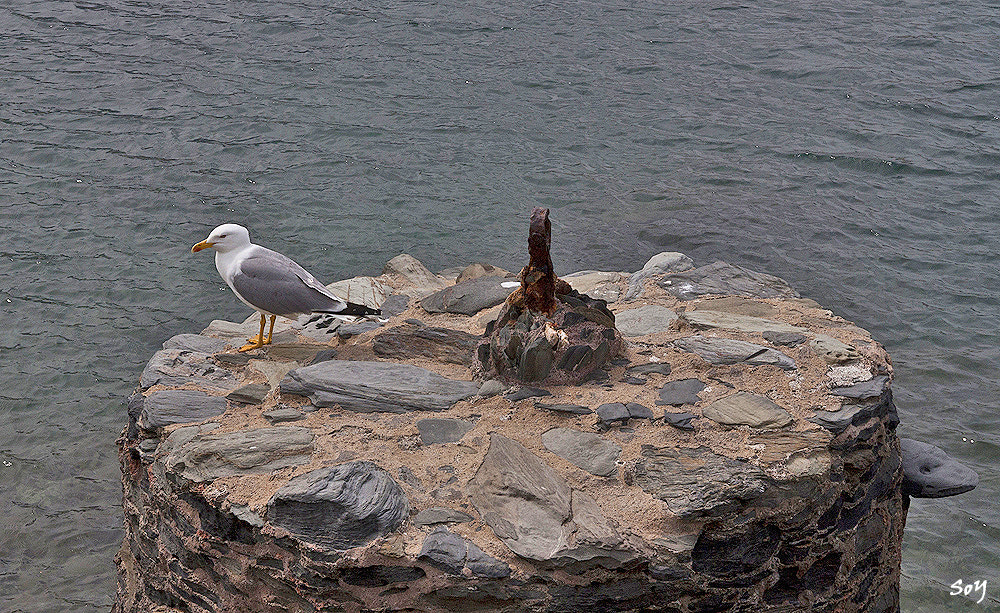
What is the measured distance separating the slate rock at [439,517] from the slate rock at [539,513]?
105mm

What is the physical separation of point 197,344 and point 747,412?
384cm

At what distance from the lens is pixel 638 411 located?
5.11 metres

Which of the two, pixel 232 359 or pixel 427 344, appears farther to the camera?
pixel 427 344

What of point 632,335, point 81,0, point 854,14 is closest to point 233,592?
point 632,335

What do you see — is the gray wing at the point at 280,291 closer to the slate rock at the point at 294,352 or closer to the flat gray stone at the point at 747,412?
the slate rock at the point at 294,352

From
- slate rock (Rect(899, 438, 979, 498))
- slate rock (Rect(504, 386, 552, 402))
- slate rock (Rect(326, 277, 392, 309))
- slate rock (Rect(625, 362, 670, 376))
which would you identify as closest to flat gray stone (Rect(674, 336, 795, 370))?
slate rock (Rect(625, 362, 670, 376))

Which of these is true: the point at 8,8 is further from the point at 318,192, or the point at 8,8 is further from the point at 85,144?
the point at 318,192

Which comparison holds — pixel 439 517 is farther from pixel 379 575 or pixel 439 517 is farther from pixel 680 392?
pixel 680 392

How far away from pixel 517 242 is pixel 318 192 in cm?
274

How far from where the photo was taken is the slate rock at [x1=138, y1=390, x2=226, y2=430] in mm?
5223

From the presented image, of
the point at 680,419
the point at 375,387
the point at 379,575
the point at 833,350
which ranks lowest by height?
the point at 379,575

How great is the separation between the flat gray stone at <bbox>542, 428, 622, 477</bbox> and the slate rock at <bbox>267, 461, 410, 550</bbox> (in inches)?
36.3

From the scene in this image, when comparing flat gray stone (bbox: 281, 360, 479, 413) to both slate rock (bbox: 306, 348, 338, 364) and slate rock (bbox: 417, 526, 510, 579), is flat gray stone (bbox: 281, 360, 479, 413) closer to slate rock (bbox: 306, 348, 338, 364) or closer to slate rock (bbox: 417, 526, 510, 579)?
slate rock (bbox: 306, 348, 338, 364)

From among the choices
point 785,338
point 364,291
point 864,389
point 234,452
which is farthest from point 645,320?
point 234,452
